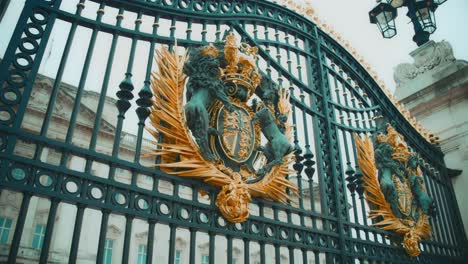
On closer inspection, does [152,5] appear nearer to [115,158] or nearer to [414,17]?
[115,158]

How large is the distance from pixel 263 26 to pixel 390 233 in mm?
3158

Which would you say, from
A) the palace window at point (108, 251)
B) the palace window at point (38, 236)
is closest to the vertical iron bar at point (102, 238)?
the palace window at point (38, 236)

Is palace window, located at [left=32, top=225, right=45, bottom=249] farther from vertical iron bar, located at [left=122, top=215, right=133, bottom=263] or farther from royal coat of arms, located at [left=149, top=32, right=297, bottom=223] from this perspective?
vertical iron bar, located at [left=122, top=215, right=133, bottom=263]

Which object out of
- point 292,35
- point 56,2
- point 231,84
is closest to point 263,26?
point 292,35

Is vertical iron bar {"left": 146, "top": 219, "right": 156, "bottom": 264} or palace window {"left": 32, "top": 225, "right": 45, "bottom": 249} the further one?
palace window {"left": 32, "top": 225, "right": 45, "bottom": 249}

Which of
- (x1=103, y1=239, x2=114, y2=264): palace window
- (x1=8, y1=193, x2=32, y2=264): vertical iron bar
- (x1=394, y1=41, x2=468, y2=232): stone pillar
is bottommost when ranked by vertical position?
(x1=8, y1=193, x2=32, y2=264): vertical iron bar

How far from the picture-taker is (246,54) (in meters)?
4.45

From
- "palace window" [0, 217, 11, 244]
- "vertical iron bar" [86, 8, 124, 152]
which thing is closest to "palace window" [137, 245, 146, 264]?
"palace window" [0, 217, 11, 244]

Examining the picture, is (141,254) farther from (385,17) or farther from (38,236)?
(385,17)

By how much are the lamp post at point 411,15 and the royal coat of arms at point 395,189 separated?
6.57ft

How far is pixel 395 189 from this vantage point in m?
5.66

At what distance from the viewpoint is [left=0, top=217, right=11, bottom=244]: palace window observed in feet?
28.7

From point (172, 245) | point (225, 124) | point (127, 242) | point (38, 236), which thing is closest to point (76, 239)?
point (127, 242)

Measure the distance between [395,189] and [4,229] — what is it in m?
8.04
